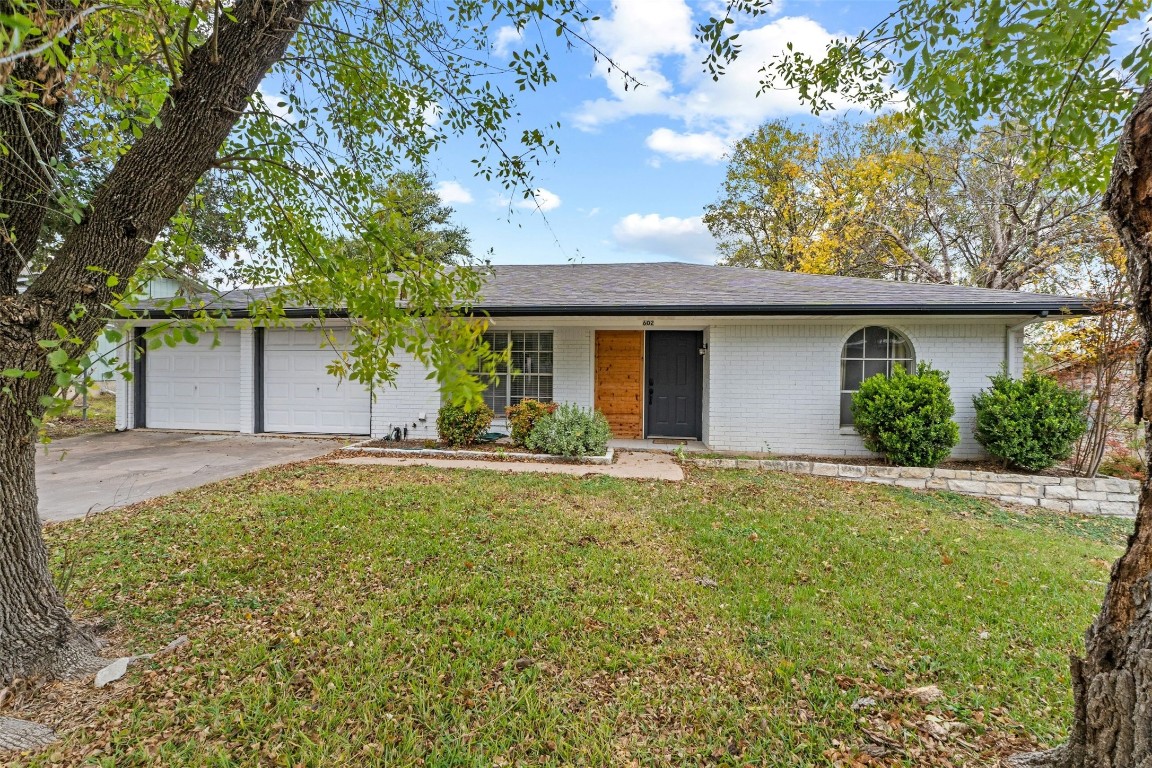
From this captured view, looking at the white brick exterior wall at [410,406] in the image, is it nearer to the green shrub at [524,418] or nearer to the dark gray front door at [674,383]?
the green shrub at [524,418]

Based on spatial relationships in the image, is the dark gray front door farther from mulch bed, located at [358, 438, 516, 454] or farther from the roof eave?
mulch bed, located at [358, 438, 516, 454]

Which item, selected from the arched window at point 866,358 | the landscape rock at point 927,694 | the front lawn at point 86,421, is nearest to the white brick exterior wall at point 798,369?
the arched window at point 866,358

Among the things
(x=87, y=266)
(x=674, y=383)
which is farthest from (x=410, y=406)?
(x=87, y=266)

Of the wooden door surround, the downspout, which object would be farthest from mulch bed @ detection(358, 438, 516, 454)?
the downspout

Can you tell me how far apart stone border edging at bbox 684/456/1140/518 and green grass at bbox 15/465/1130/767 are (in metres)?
1.70

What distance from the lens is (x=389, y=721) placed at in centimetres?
216

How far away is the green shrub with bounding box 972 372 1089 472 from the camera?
277 inches

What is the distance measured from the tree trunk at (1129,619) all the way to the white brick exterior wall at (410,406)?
9200 mm

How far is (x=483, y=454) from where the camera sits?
322 inches

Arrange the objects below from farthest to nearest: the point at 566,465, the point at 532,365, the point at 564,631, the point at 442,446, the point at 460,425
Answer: the point at 532,365
the point at 442,446
the point at 460,425
the point at 566,465
the point at 564,631

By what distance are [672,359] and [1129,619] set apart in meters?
8.50

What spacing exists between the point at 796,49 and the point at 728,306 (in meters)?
5.09

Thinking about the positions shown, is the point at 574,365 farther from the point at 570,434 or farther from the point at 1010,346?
the point at 1010,346

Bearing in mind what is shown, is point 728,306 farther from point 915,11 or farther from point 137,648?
point 137,648
